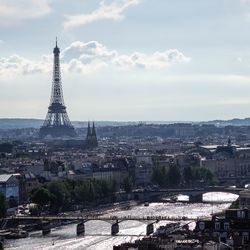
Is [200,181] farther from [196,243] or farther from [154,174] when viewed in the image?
[196,243]

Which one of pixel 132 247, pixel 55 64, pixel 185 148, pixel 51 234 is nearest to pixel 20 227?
pixel 51 234

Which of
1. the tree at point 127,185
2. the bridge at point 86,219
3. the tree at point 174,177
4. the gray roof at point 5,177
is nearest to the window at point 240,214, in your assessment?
the bridge at point 86,219

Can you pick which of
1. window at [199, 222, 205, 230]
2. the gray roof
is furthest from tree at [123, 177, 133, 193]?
window at [199, 222, 205, 230]

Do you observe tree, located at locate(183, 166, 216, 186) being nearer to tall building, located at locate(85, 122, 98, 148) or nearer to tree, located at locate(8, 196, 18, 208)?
tree, located at locate(8, 196, 18, 208)

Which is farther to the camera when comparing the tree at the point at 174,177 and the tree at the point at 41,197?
the tree at the point at 174,177

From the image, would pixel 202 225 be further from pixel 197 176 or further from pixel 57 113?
pixel 57 113

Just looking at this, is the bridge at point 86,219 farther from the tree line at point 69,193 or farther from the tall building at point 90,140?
the tall building at point 90,140
